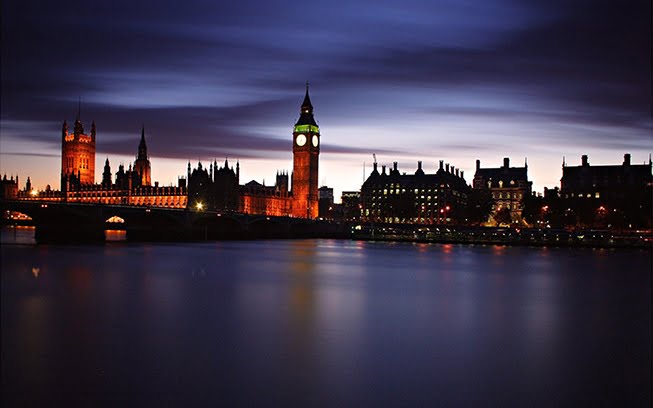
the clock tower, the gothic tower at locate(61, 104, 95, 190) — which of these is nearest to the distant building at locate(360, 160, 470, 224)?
the clock tower

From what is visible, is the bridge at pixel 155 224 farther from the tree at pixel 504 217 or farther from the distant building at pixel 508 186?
the distant building at pixel 508 186

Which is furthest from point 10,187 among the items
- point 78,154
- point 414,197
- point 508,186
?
point 508,186

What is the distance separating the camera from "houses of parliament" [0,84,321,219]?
108438 millimetres

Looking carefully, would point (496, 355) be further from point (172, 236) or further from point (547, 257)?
point (172, 236)

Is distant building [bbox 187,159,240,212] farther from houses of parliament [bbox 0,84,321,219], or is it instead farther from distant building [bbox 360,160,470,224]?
distant building [bbox 360,160,470,224]

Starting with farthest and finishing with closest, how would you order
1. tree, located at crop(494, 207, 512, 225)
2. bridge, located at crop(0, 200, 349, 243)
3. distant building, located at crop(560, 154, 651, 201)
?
tree, located at crop(494, 207, 512, 225)
distant building, located at crop(560, 154, 651, 201)
bridge, located at crop(0, 200, 349, 243)

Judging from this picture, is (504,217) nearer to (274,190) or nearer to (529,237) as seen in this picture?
(529,237)

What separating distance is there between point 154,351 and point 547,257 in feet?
127

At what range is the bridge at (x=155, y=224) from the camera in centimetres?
5050

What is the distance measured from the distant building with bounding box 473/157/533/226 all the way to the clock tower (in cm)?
3150

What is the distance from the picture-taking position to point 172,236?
68125 millimetres

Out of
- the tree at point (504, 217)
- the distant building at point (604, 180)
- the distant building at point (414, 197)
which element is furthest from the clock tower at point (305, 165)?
the distant building at point (604, 180)

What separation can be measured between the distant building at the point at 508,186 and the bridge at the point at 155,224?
33681 millimetres

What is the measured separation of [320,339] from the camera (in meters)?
16.2
